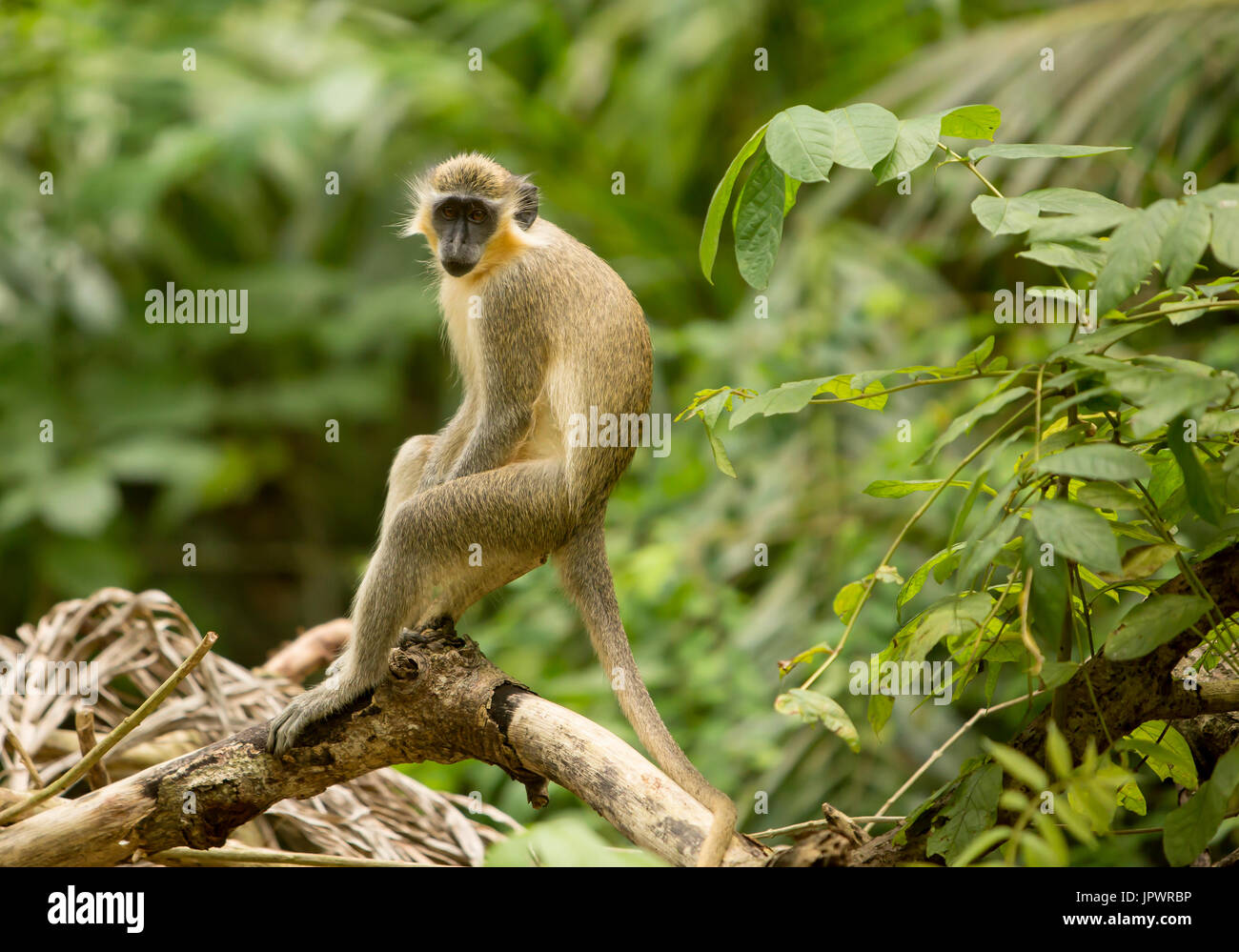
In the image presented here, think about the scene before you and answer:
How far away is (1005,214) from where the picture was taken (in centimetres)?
224

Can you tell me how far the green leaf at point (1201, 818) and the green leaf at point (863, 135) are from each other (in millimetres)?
1368

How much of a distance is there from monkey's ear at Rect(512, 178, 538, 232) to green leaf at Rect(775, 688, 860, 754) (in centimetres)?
262

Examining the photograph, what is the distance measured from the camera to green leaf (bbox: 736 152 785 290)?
233 centimetres

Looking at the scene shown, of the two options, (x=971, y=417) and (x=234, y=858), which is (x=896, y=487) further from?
(x=234, y=858)

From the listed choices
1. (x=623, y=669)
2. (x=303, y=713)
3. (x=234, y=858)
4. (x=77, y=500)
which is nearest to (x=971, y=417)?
(x=623, y=669)

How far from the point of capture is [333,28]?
9414 mm

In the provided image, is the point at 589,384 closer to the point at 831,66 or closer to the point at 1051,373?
the point at 1051,373

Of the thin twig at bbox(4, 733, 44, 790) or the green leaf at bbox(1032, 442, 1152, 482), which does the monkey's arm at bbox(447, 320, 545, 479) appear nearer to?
the thin twig at bbox(4, 733, 44, 790)

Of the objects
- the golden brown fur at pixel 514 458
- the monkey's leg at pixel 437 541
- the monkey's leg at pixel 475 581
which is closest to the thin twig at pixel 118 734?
the golden brown fur at pixel 514 458

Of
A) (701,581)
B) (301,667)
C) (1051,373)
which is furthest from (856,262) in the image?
(1051,373)

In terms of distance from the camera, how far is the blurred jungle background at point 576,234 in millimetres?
5844

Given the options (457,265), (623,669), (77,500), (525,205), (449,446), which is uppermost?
(525,205)

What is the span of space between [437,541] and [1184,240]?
2.37 m

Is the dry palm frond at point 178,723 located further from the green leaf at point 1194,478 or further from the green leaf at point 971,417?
the green leaf at point 1194,478
